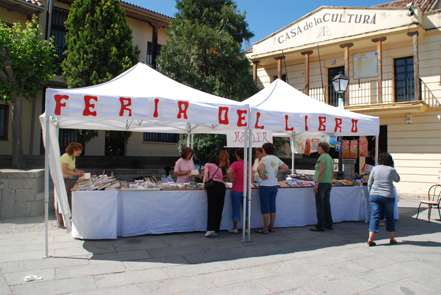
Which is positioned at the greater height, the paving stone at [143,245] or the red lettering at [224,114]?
the red lettering at [224,114]

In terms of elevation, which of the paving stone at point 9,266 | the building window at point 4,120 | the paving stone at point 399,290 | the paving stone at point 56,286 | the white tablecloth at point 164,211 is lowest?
the paving stone at point 399,290

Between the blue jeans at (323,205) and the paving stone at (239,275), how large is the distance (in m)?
2.60

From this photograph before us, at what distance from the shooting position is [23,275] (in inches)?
152

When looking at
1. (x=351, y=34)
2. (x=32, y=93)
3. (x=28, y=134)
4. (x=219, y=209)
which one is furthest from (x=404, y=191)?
(x=28, y=134)

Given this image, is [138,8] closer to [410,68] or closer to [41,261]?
[410,68]

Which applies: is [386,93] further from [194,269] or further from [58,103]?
[58,103]

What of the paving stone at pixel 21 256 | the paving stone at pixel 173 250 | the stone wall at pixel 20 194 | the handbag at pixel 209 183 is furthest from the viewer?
the stone wall at pixel 20 194

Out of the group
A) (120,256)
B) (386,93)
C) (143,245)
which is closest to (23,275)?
(120,256)

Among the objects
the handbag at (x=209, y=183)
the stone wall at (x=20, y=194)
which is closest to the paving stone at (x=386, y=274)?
the handbag at (x=209, y=183)

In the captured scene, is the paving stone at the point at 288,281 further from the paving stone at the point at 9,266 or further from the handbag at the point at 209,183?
the paving stone at the point at 9,266

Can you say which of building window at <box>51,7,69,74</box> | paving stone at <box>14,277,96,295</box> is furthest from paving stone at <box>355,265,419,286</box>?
building window at <box>51,7,69,74</box>

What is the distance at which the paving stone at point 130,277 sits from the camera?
12.2 ft

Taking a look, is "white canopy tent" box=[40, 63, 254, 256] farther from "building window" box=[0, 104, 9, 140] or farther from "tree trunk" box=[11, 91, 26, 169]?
"building window" box=[0, 104, 9, 140]

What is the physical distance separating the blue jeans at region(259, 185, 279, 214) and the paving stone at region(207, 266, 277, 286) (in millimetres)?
1878
